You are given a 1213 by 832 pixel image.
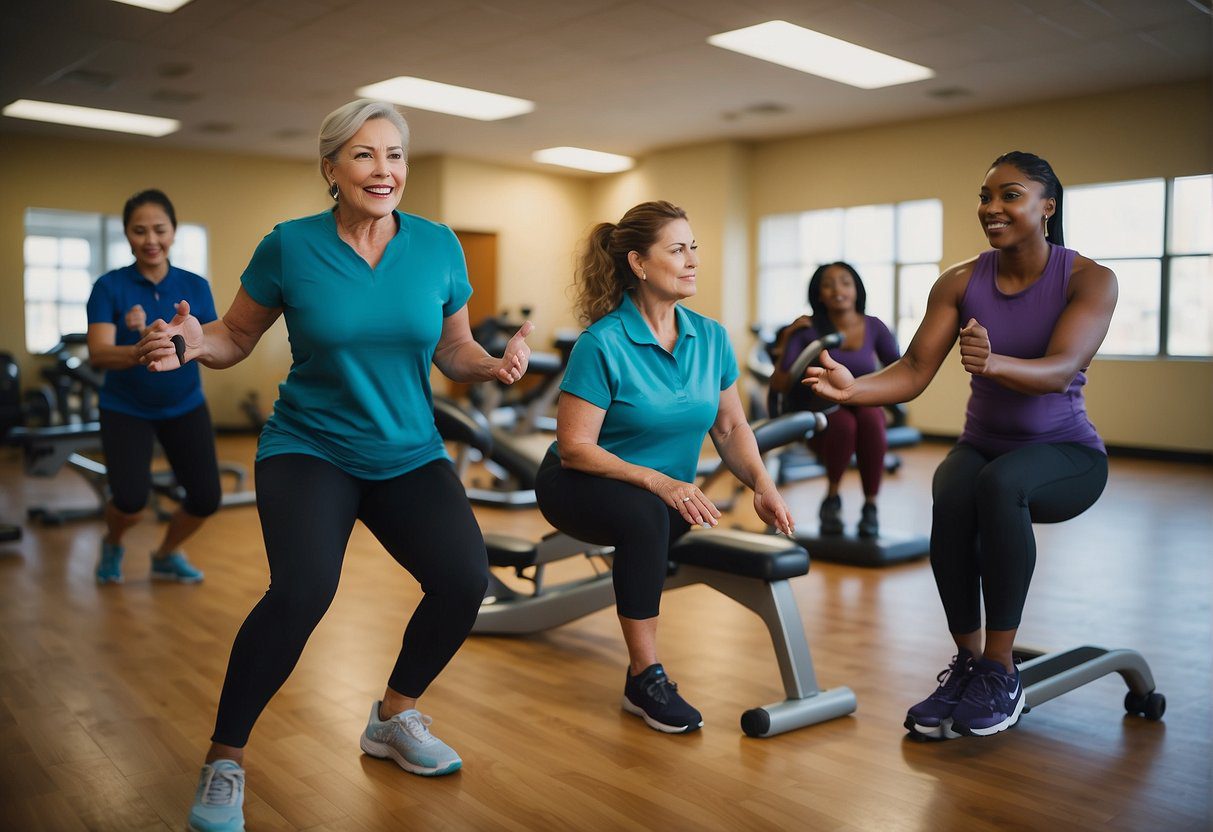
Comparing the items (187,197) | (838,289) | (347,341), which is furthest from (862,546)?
(187,197)

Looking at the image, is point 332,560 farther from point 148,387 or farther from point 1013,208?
point 148,387

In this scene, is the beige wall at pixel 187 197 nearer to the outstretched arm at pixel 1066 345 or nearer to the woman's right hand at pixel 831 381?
the woman's right hand at pixel 831 381

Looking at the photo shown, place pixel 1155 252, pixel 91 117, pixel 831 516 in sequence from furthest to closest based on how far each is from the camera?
pixel 91 117 < pixel 1155 252 < pixel 831 516

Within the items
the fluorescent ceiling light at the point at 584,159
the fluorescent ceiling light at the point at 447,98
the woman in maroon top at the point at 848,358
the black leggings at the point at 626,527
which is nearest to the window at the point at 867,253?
the fluorescent ceiling light at the point at 584,159

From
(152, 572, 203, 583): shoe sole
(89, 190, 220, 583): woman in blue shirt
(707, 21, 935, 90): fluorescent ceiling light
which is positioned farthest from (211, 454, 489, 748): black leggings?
(707, 21, 935, 90): fluorescent ceiling light

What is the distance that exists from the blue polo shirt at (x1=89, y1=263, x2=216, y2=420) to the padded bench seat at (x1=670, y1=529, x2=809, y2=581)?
1733 millimetres

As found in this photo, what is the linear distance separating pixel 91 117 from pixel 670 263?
25.7ft

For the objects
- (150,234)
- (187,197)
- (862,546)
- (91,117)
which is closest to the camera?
(150,234)

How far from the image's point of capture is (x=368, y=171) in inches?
70.2

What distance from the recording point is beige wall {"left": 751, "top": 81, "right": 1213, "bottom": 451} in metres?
7.32

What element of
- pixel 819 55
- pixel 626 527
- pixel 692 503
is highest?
pixel 819 55

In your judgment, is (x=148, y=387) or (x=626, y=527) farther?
(x=148, y=387)

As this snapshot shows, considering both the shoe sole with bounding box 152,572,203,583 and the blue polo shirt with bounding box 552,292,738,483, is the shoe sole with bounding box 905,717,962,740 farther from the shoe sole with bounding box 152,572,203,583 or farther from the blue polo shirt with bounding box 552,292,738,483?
the shoe sole with bounding box 152,572,203,583

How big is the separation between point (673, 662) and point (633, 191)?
840 centimetres
